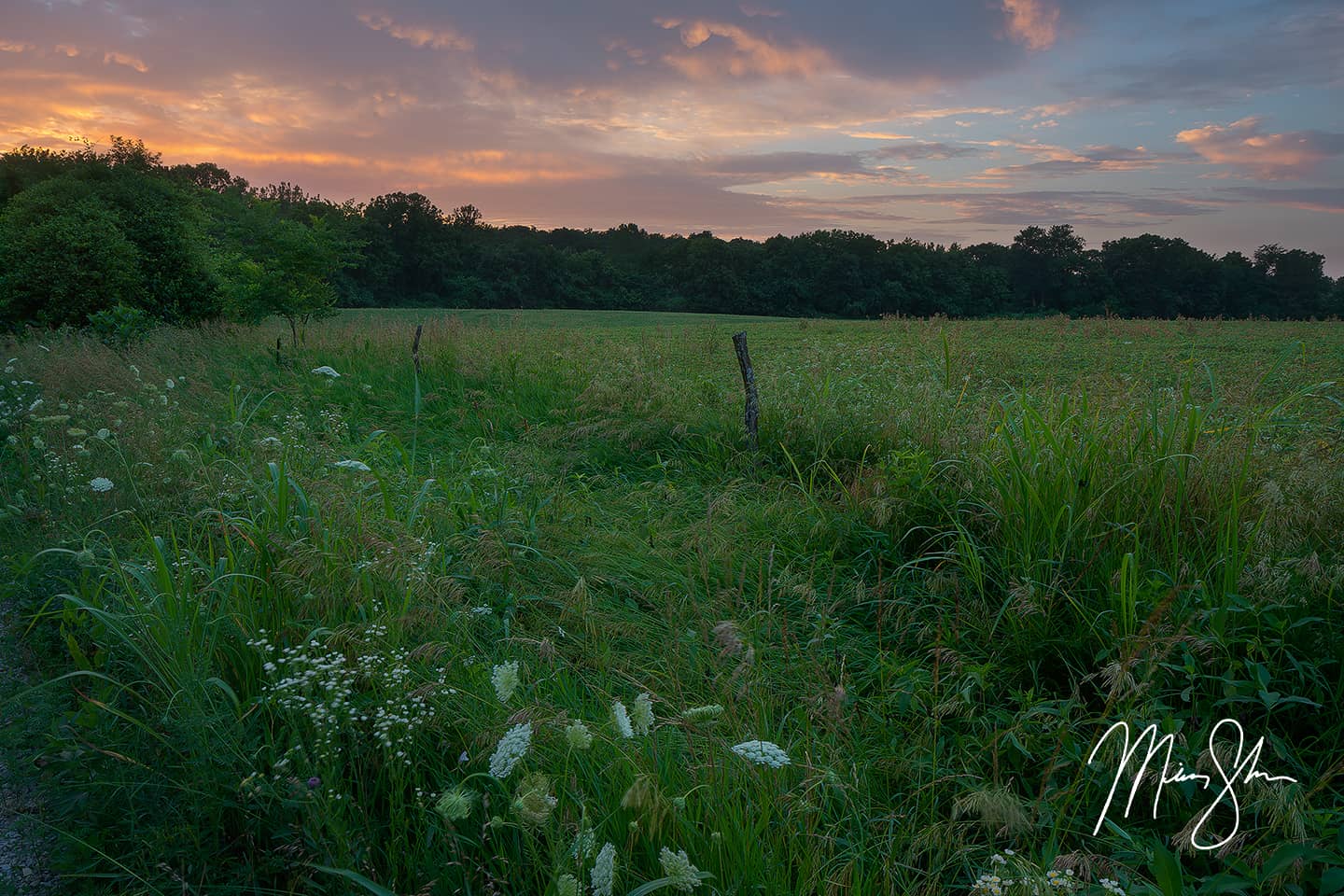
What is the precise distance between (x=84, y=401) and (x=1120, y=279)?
194ft

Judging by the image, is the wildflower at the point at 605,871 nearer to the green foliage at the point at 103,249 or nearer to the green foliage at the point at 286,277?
the green foliage at the point at 103,249

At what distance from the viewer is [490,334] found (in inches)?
496

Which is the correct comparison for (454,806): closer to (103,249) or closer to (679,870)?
(679,870)

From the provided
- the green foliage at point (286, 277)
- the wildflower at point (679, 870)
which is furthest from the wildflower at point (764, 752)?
the green foliage at point (286, 277)

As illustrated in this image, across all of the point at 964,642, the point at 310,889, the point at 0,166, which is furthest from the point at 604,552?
the point at 0,166

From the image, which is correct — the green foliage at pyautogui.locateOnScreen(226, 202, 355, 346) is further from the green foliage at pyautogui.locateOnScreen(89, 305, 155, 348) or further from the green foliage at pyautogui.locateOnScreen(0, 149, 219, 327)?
the green foliage at pyautogui.locateOnScreen(89, 305, 155, 348)

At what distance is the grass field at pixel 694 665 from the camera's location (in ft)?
6.76

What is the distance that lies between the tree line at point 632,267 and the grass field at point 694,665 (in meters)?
16.4

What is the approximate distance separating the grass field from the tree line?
16.4 meters

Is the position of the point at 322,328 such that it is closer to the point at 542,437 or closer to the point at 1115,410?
the point at 542,437

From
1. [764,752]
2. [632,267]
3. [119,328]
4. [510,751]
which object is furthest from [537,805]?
[632,267]

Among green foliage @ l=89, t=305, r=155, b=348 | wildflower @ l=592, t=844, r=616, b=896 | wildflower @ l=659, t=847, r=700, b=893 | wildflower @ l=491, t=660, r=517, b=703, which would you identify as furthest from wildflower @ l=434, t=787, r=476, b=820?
green foliage @ l=89, t=305, r=155, b=348

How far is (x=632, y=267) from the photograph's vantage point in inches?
2672

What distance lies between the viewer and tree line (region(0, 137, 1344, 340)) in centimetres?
2262
